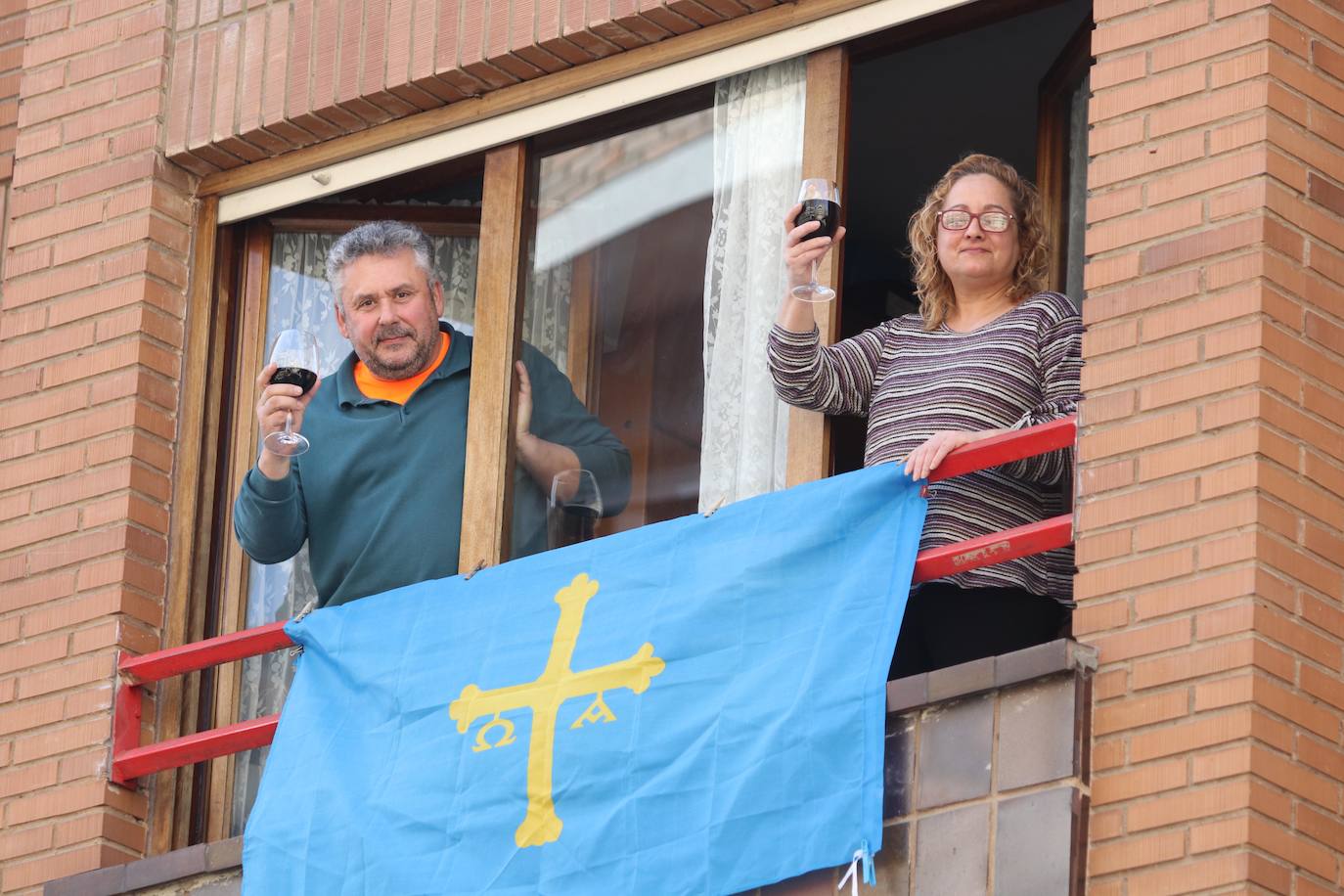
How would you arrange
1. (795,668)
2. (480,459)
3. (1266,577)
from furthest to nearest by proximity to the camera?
(480,459), (795,668), (1266,577)

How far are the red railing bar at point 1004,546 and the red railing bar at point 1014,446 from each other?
17 cm

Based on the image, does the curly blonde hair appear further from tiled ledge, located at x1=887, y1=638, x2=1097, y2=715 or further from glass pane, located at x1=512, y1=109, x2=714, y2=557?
tiled ledge, located at x1=887, y1=638, x2=1097, y2=715

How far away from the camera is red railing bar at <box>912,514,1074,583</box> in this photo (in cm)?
655

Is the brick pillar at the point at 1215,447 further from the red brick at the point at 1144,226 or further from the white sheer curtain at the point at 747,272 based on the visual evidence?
the white sheer curtain at the point at 747,272

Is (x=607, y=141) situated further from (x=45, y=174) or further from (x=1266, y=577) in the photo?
(x=1266, y=577)

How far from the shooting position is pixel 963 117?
32.1 feet

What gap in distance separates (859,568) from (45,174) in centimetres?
355

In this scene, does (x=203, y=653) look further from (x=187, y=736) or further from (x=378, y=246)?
(x=378, y=246)

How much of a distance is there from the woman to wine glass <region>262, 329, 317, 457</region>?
4.16 feet

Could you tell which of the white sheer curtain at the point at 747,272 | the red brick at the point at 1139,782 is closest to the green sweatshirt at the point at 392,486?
the white sheer curtain at the point at 747,272

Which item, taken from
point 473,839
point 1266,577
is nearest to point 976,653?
point 1266,577

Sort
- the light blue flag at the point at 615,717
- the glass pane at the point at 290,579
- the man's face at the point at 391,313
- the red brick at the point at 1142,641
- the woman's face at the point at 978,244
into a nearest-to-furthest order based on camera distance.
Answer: the red brick at the point at 1142,641, the light blue flag at the point at 615,717, the woman's face at the point at 978,244, the man's face at the point at 391,313, the glass pane at the point at 290,579

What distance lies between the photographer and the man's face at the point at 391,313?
8.12 metres

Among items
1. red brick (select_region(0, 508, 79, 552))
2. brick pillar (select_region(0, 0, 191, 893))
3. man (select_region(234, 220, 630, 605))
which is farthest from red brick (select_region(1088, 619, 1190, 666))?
red brick (select_region(0, 508, 79, 552))
